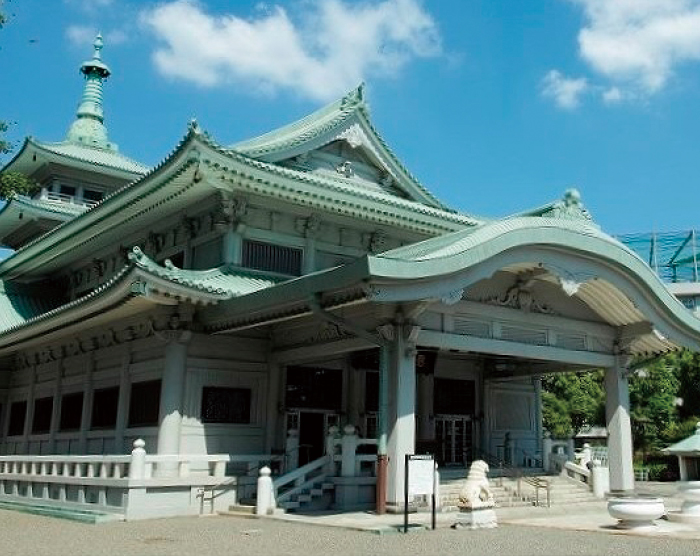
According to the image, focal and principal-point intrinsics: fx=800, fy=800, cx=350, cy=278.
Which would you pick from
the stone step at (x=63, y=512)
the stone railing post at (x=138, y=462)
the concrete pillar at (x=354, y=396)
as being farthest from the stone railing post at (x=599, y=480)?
the stone step at (x=63, y=512)

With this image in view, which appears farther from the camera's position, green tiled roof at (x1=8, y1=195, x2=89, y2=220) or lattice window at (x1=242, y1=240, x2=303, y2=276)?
green tiled roof at (x1=8, y1=195, x2=89, y2=220)

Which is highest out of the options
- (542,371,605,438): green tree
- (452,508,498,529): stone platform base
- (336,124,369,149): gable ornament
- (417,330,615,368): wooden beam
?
(336,124,369,149): gable ornament

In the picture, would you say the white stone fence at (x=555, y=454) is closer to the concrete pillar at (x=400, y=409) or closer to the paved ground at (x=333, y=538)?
the paved ground at (x=333, y=538)

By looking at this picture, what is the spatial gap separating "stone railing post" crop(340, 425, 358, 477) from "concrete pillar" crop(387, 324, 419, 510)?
76.9 inches

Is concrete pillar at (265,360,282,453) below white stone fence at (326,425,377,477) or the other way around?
the other way around

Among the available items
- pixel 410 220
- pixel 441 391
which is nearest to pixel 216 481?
pixel 441 391

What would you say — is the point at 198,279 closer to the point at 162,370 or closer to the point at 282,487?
the point at 162,370

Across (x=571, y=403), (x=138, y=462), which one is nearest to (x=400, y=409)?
(x=138, y=462)

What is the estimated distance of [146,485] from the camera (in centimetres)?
1608

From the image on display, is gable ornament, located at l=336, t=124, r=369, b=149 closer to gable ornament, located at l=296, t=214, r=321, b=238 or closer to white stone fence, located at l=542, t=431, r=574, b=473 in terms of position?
gable ornament, located at l=296, t=214, r=321, b=238

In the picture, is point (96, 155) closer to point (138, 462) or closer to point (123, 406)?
point (123, 406)

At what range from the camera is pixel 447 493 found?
691 inches

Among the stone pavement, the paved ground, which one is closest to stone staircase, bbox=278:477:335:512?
the stone pavement

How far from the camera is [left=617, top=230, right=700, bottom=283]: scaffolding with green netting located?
71875 mm
